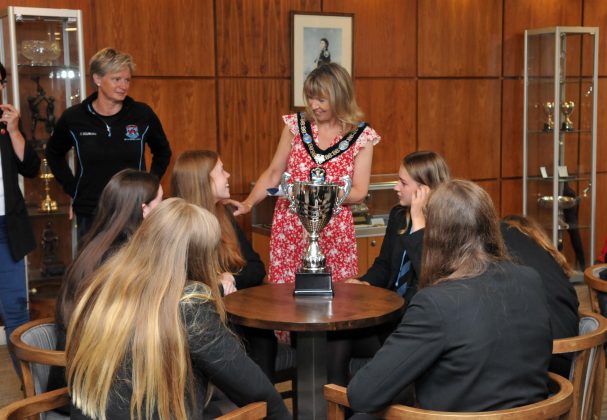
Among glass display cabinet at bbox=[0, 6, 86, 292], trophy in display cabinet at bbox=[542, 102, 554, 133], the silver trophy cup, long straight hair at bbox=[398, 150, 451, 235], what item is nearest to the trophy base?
the silver trophy cup

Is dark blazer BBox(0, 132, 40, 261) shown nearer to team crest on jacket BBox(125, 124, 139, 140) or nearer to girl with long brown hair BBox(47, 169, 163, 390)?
team crest on jacket BBox(125, 124, 139, 140)

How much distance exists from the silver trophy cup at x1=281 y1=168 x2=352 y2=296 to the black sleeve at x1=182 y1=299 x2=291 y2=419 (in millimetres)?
929

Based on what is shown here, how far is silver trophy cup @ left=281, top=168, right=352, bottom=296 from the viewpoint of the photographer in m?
3.19

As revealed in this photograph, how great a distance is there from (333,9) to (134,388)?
15.0 ft

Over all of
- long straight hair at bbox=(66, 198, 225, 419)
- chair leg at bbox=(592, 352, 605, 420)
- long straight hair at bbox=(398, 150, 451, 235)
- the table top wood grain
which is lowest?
chair leg at bbox=(592, 352, 605, 420)

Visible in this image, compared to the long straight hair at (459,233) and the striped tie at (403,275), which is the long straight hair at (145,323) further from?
the striped tie at (403,275)

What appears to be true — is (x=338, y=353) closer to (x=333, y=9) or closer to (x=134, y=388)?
(x=134, y=388)

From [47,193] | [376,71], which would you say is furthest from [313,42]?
[47,193]

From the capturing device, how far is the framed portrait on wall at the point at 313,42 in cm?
597

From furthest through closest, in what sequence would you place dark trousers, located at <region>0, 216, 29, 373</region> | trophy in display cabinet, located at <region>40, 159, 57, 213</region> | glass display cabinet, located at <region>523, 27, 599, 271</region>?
glass display cabinet, located at <region>523, 27, 599, 271</region> → trophy in display cabinet, located at <region>40, 159, 57, 213</region> → dark trousers, located at <region>0, 216, 29, 373</region>

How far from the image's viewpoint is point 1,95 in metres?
4.77

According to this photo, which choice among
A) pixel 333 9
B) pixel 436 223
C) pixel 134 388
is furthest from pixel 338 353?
pixel 333 9

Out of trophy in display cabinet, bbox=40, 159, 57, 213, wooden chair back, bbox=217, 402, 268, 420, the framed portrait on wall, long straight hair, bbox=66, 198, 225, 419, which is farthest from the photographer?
the framed portrait on wall

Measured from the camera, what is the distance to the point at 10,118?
4.25m
